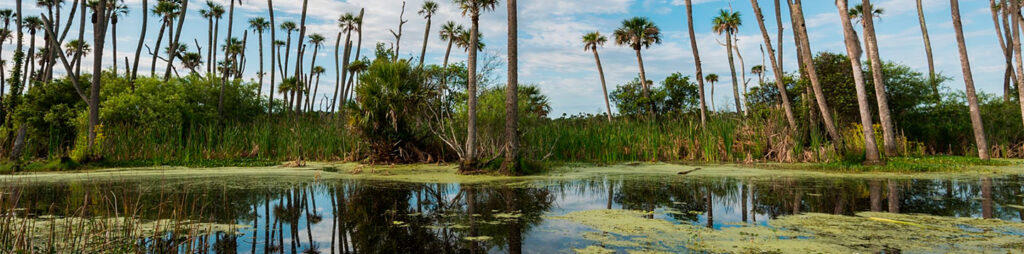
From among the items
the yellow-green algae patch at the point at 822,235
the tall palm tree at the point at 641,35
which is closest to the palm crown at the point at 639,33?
the tall palm tree at the point at 641,35

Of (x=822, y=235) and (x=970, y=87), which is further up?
(x=970, y=87)

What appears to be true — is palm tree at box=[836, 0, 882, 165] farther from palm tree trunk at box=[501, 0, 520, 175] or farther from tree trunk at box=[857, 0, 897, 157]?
palm tree trunk at box=[501, 0, 520, 175]

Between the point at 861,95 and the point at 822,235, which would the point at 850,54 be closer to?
the point at 861,95

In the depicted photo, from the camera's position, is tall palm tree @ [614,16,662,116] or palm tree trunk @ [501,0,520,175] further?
tall palm tree @ [614,16,662,116]

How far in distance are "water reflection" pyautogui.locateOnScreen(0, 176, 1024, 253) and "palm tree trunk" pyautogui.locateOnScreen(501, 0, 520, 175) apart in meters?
1.43

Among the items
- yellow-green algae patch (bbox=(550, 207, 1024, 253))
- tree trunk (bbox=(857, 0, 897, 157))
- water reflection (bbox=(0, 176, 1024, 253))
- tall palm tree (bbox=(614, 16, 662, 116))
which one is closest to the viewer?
yellow-green algae patch (bbox=(550, 207, 1024, 253))

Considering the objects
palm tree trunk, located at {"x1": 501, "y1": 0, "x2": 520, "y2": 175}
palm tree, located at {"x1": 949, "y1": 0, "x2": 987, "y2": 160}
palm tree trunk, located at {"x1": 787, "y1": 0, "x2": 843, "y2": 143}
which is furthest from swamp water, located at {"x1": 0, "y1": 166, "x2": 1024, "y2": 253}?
palm tree, located at {"x1": 949, "y1": 0, "x2": 987, "y2": 160}

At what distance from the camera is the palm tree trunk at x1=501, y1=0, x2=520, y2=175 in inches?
394

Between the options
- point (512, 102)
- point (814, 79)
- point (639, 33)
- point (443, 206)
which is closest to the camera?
point (443, 206)

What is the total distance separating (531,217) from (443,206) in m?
1.33

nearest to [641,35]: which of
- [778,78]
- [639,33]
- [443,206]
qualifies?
[639,33]

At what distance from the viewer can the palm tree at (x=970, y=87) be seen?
47.9ft

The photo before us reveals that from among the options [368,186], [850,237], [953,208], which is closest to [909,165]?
[953,208]

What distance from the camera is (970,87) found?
49.7ft
